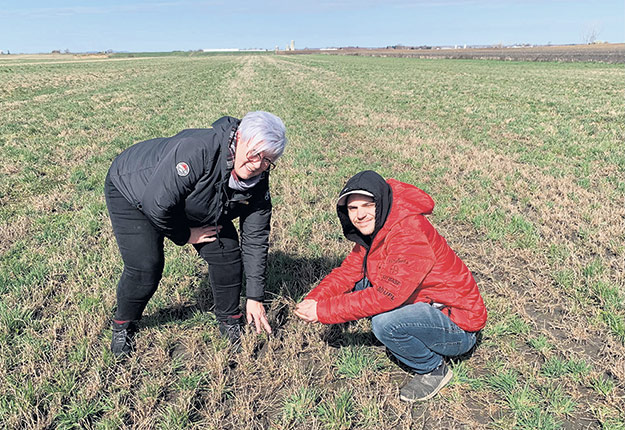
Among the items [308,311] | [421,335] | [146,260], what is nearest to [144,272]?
[146,260]

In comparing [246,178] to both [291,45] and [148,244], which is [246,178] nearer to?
[148,244]

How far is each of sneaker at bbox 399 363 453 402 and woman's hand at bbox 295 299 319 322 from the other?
2.82ft

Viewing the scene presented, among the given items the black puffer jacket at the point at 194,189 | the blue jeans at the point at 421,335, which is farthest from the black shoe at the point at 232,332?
the blue jeans at the point at 421,335

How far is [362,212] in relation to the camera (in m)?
2.72

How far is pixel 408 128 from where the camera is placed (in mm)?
12477

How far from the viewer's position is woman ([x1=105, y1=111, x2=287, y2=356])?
2662mm

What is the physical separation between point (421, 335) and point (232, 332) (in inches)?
63.8

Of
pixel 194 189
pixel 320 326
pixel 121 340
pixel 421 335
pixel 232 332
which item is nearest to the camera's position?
pixel 194 189

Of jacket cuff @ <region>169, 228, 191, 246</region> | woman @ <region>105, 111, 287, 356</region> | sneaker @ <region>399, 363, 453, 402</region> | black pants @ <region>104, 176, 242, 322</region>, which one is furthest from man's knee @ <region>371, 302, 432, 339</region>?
jacket cuff @ <region>169, 228, 191, 246</region>

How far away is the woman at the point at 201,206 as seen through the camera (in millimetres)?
2662

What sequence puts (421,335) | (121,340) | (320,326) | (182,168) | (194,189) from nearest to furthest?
(182,168), (194,189), (421,335), (121,340), (320,326)

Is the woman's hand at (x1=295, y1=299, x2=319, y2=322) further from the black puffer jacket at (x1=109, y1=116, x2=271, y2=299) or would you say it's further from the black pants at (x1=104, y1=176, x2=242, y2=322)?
the black pants at (x1=104, y1=176, x2=242, y2=322)

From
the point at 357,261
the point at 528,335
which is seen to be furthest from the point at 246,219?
the point at 528,335

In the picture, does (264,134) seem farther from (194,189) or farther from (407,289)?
(407,289)
